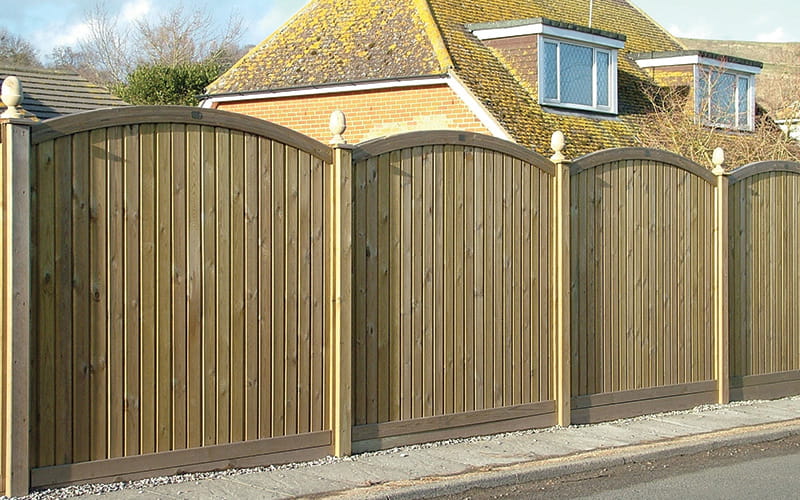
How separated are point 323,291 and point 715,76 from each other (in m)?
17.8

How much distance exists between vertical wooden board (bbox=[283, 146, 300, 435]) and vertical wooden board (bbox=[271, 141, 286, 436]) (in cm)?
2

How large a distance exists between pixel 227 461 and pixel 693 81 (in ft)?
60.0

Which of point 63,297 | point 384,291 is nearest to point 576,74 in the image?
point 384,291

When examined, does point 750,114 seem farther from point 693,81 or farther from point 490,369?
point 490,369

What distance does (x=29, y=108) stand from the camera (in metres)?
14.2

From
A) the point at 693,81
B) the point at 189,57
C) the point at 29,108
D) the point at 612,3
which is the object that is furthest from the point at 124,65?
the point at 29,108

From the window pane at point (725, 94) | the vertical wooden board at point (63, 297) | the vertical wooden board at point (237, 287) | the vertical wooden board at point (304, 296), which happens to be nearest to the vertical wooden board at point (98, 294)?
the vertical wooden board at point (63, 297)

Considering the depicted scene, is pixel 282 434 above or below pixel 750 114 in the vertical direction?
below

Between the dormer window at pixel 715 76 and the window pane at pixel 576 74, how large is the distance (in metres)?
2.60

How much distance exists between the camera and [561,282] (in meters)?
8.41

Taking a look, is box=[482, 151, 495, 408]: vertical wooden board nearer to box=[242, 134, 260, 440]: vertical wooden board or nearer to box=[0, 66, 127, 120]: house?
box=[242, 134, 260, 440]: vertical wooden board

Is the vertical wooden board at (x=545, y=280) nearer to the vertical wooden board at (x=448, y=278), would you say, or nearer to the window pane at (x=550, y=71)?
the vertical wooden board at (x=448, y=278)

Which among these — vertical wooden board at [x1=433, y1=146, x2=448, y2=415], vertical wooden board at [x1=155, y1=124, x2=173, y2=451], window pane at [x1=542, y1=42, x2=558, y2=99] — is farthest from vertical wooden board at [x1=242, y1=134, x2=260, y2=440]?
window pane at [x1=542, y1=42, x2=558, y2=99]

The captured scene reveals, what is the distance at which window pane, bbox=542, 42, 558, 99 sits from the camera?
64.9 ft
